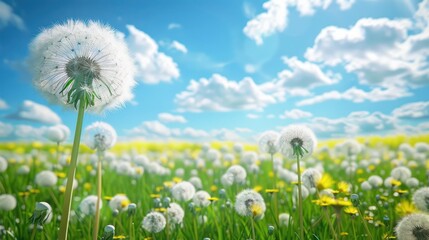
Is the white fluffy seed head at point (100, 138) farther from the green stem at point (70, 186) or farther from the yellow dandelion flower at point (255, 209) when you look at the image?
the yellow dandelion flower at point (255, 209)

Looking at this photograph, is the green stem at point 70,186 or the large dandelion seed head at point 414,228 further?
the large dandelion seed head at point 414,228

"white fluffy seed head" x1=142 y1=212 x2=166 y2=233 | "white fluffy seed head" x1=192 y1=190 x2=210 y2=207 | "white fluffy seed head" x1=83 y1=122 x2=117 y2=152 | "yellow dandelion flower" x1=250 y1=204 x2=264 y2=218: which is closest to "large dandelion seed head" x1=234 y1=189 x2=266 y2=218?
"yellow dandelion flower" x1=250 y1=204 x2=264 y2=218

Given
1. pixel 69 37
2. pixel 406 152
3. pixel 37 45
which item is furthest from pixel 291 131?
pixel 406 152

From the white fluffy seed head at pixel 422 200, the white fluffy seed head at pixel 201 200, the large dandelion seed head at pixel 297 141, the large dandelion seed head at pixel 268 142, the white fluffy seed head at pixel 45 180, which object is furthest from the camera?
the white fluffy seed head at pixel 45 180

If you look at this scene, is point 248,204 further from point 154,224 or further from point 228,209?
point 228,209

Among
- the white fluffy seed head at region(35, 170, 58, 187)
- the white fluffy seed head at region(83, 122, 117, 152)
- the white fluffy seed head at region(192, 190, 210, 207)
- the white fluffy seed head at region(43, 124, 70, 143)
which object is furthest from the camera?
the white fluffy seed head at region(43, 124, 70, 143)

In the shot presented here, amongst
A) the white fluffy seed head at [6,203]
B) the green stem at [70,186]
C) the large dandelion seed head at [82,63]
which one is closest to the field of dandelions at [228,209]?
the white fluffy seed head at [6,203]

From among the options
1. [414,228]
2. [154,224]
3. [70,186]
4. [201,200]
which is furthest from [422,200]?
[70,186]

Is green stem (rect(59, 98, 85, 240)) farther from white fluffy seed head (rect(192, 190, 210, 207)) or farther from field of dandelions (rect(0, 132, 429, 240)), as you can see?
white fluffy seed head (rect(192, 190, 210, 207))
